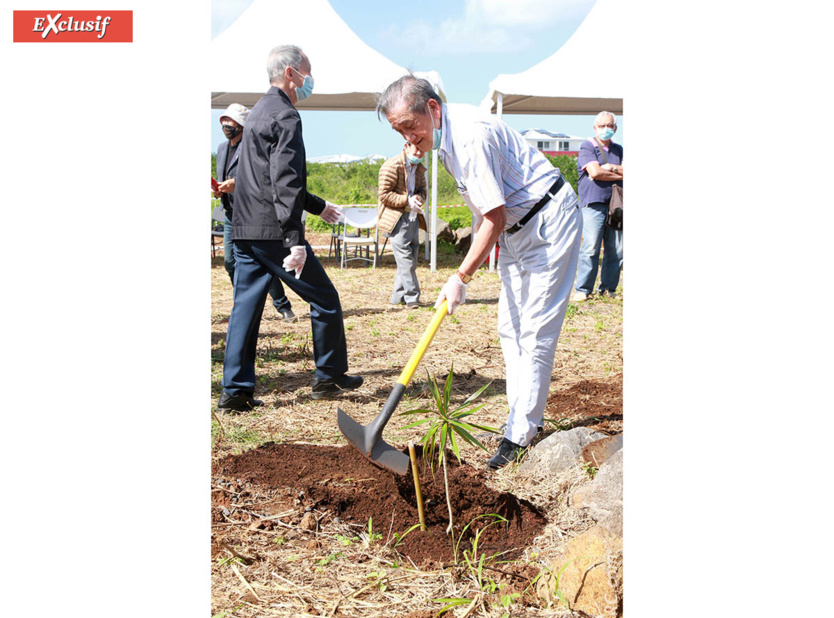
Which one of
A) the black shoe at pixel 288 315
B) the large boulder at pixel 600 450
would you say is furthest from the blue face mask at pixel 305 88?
the black shoe at pixel 288 315

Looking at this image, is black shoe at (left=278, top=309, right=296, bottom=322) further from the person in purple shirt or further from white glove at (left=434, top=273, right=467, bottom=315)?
white glove at (left=434, top=273, right=467, bottom=315)

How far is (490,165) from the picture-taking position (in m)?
2.96

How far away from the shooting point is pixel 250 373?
433cm

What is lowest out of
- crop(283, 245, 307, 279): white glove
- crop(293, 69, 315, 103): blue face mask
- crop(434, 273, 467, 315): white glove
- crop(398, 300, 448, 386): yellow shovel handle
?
crop(398, 300, 448, 386): yellow shovel handle

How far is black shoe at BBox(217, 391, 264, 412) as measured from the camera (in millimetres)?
4277

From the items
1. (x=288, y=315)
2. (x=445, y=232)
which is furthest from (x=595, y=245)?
(x=445, y=232)

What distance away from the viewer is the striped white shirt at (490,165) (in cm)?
294

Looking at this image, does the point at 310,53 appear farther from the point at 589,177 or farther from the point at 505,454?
the point at 505,454

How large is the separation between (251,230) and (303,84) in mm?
901

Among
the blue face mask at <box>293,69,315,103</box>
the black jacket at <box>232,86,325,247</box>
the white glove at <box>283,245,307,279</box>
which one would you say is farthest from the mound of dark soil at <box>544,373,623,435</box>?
the blue face mask at <box>293,69,315,103</box>

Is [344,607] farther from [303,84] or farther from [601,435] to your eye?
[303,84]
